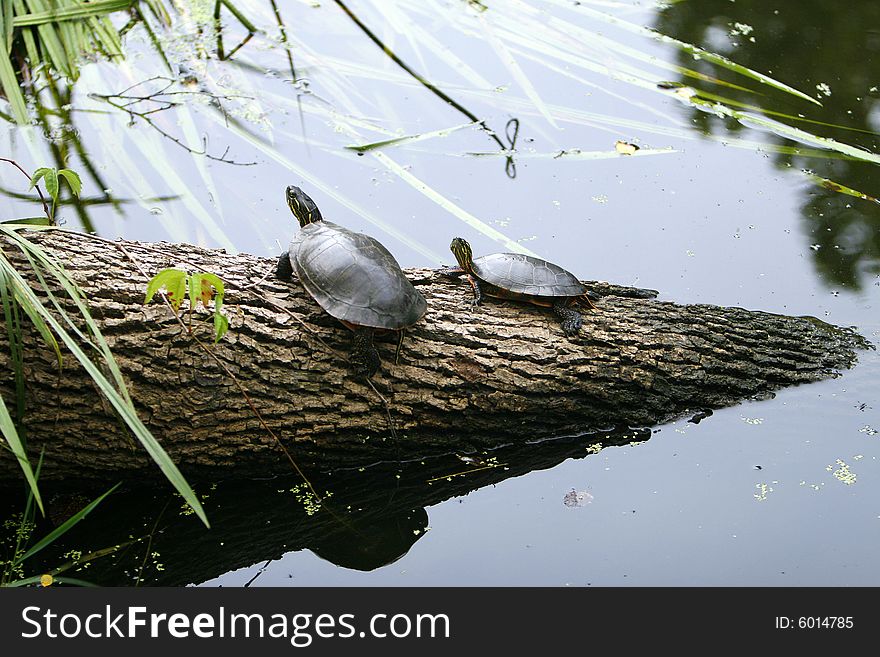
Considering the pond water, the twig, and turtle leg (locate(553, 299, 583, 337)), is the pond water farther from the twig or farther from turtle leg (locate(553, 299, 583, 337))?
turtle leg (locate(553, 299, 583, 337))

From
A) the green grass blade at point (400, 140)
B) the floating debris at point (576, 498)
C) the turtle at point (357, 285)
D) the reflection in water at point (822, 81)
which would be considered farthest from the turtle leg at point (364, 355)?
the reflection in water at point (822, 81)

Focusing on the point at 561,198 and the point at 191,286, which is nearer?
the point at 191,286

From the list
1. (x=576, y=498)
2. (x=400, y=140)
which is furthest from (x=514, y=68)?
(x=576, y=498)

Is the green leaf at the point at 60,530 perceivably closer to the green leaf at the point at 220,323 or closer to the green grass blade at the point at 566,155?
the green leaf at the point at 220,323

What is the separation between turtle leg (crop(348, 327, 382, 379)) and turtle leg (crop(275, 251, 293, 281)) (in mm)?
318

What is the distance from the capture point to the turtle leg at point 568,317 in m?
2.74

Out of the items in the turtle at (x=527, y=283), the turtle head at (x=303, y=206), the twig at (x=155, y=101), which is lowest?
the turtle at (x=527, y=283)

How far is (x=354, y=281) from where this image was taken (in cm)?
252

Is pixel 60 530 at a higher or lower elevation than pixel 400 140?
lower

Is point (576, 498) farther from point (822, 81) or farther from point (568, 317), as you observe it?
point (822, 81)

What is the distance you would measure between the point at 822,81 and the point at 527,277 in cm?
311

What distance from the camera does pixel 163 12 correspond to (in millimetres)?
5297

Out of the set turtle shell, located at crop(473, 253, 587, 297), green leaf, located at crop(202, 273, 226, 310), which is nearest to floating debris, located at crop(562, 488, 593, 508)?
turtle shell, located at crop(473, 253, 587, 297)

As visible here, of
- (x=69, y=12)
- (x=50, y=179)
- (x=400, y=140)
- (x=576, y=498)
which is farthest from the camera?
(x=69, y=12)
